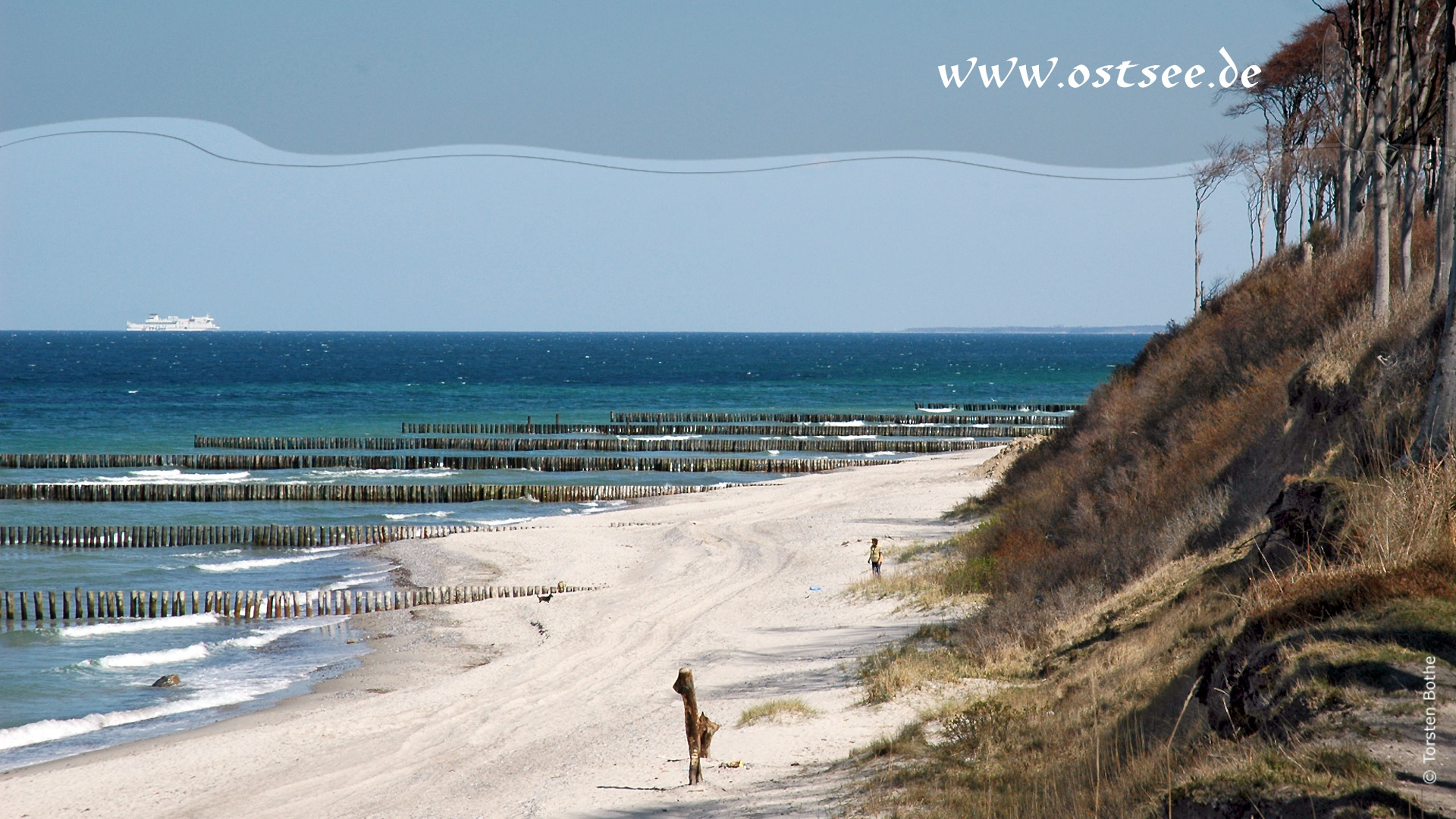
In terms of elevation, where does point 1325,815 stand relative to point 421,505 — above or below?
above

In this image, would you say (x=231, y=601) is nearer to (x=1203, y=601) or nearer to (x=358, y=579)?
(x=358, y=579)

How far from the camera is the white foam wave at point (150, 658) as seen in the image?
18.2m

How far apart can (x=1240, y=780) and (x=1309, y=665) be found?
3.61ft

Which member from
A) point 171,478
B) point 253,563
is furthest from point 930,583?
point 171,478

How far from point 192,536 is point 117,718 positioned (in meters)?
16.2

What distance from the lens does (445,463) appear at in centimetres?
4653

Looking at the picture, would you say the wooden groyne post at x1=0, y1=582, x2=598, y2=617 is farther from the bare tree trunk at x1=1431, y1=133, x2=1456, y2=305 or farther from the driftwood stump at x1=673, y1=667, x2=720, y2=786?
the bare tree trunk at x1=1431, y1=133, x2=1456, y2=305

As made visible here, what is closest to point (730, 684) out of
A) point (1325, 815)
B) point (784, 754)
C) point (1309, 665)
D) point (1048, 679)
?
point (784, 754)

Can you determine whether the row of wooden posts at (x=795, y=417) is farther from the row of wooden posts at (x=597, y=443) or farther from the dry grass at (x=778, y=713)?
the dry grass at (x=778, y=713)

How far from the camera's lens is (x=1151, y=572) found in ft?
38.5

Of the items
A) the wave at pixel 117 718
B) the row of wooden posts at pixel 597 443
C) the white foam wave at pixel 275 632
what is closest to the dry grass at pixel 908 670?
the wave at pixel 117 718

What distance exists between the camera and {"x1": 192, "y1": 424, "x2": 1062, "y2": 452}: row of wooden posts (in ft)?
172

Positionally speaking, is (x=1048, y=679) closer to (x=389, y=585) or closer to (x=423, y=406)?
(x=389, y=585)

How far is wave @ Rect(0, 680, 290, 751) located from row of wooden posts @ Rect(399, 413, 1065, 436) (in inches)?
1673
